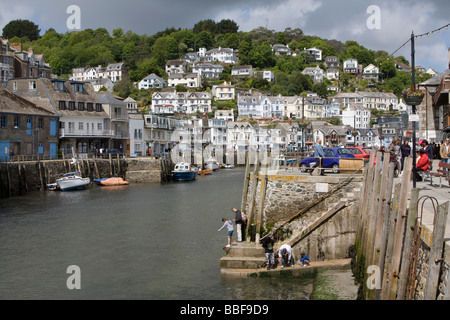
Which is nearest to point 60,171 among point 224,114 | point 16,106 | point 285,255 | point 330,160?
point 16,106

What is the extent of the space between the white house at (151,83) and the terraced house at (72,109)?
122368 millimetres

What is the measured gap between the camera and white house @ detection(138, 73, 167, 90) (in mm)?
193250

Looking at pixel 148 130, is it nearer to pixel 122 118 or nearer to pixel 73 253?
pixel 122 118

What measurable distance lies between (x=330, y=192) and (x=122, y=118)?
59833 mm

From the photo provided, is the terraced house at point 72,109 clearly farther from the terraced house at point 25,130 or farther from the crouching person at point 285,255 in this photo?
the crouching person at point 285,255

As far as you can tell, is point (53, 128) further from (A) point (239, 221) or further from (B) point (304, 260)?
(B) point (304, 260)

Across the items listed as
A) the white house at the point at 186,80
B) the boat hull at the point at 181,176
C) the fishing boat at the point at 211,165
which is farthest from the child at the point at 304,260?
the white house at the point at 186,80

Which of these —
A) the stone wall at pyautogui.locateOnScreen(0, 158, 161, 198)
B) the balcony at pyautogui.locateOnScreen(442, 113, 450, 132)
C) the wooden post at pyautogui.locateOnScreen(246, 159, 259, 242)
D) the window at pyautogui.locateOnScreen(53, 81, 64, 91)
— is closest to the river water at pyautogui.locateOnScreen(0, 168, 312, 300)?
the wooden post at pyautogui.locateOnScreen(246, 159, 259, 242)

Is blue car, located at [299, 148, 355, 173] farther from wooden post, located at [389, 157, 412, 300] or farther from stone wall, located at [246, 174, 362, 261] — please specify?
wooden post, located at [389, 157, 412, 300]

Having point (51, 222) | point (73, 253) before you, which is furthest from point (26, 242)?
point (51, 222)

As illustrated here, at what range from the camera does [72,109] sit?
220 ft

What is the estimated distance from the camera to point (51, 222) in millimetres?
32094
